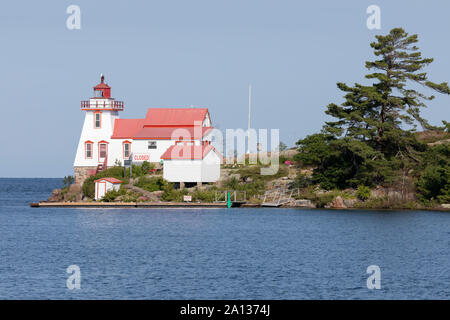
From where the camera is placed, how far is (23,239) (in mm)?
46312

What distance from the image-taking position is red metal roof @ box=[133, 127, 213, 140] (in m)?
74.6

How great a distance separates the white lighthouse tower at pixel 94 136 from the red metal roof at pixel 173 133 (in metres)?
3.68

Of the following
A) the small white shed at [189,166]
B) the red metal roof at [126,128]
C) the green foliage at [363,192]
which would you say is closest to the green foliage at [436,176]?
the green foliage at [363,192]

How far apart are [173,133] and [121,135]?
5790 mm

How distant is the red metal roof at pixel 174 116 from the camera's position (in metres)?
77.2

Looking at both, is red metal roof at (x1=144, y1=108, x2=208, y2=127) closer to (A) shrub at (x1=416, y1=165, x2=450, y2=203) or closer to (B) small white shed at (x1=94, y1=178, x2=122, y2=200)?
(B) small white shed at (x1=94, y1=178, x2=122, y2=200)

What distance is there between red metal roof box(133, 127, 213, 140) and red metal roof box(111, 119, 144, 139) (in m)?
1.04

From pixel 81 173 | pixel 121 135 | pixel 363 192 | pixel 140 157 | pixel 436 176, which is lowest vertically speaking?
pixel 363 192

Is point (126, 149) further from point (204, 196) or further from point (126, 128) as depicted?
point (204, 196)

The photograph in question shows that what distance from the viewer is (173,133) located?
75.1 meters

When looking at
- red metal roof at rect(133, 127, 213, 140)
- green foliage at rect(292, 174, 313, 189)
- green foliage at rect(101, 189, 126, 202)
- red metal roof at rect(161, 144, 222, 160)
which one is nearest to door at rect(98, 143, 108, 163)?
red metal roof at rect(133, 127, 213, 140)

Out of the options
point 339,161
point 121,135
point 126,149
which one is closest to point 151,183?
point 126,149

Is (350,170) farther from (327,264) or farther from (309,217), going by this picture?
(327,264)

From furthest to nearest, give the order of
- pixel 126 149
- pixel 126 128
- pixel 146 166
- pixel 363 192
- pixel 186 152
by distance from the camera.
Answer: pixel 126 128 → pixel 126 149 → pixel 146 166 → pixel 186 152 → pixel 363 192
